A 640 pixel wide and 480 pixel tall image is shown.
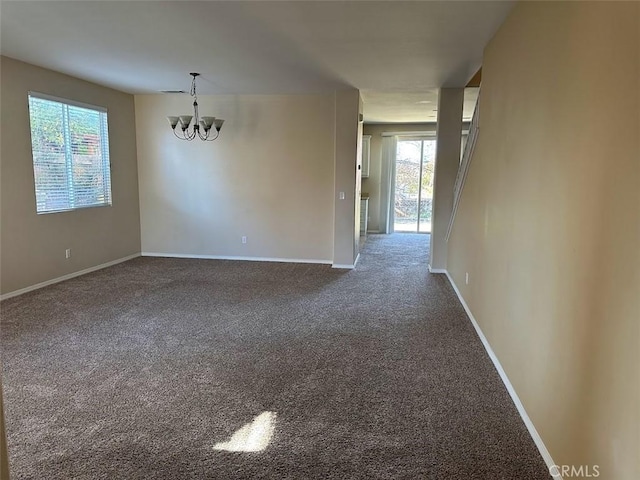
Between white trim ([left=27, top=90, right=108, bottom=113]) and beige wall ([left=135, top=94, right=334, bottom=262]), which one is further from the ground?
white trim ([left=27, top=90, right=108, bottom=113])

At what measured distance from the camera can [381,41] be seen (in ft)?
11.8

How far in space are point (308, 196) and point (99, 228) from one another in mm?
3025

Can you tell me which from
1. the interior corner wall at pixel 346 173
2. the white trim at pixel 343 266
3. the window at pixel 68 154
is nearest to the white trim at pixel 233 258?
the white trim at pixel 343 266

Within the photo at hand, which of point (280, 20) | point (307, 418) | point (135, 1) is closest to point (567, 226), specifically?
point (307, 418)

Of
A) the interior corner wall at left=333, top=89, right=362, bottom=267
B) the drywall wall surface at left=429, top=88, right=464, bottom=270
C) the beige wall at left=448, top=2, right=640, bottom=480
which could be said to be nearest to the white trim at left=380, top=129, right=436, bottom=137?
the interior corner wall at left=333, top=89, right=362, bottom=267

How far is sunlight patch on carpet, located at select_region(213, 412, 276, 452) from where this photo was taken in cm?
213

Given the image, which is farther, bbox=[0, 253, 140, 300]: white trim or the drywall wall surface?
the drywall wall surface

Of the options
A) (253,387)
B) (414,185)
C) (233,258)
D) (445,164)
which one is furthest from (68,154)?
(414,185)

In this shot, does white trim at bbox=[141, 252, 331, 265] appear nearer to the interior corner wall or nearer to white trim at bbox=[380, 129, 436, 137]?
the interior corner wall

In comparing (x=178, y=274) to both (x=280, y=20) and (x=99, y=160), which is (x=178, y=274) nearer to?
(x=99, y=160)

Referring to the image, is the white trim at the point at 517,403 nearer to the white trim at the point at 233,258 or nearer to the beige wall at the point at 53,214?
the white trim at the point at 233,258

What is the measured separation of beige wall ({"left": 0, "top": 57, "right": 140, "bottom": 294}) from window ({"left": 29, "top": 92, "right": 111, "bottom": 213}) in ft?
0.33

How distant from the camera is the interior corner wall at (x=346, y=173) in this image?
5.81 m

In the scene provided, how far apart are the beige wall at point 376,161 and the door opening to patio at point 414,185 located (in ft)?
1.07
